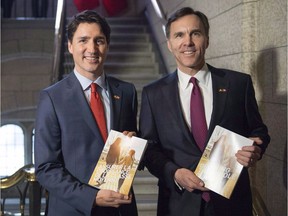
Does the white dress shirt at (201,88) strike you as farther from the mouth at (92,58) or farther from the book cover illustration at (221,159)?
the mouth at (92,58)

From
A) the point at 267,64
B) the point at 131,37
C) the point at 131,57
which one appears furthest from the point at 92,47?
the point at 131,37

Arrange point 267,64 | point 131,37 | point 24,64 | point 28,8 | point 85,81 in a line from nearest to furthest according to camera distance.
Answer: point 85,81, point 267,64, point 131,37, point 24,64, point 28,8

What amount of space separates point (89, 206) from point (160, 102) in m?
0.70

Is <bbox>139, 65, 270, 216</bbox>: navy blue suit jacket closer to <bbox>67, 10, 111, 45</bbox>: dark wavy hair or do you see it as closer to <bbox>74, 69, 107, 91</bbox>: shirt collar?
<bbox>74, 69, 107, 91</bbox>: shirt collar

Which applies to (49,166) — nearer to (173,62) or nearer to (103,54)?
(103,54)

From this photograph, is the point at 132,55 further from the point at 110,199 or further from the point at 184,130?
the point at 110,199

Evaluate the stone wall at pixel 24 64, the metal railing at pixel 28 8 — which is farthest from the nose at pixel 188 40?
the metal railing at pixel 28 8

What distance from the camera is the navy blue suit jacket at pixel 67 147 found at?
6.93 ft

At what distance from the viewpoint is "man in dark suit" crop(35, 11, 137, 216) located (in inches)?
83.5

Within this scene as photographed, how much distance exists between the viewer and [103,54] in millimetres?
2225

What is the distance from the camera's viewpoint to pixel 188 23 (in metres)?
2.38

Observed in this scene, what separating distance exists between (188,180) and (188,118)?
1.20 feet

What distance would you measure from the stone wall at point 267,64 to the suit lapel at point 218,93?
2.77 feet

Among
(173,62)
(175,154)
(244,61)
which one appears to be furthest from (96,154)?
(173,62)
